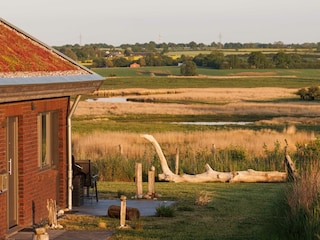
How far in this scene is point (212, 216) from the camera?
18.7 meters

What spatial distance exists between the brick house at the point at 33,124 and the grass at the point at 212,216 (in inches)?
43.7

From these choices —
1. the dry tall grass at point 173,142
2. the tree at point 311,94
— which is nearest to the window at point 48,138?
the dry tall grass at point 173,142

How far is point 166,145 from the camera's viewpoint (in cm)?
→ 3897

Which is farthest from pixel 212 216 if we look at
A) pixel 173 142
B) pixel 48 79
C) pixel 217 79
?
pixel 217 79

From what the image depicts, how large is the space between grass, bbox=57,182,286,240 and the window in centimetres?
145

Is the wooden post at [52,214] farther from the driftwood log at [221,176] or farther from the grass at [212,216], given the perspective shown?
the driftwood log at [221,176]

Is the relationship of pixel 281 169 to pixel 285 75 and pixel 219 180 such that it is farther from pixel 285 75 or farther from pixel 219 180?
pixel 285 75

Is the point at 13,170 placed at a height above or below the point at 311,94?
above

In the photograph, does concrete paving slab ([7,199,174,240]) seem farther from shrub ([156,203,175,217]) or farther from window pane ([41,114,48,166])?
window pane ([41,114,48,166])

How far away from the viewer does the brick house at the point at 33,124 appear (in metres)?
15.2

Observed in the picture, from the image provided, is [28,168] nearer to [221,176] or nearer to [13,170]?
[13,170]

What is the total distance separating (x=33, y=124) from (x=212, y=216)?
417cm

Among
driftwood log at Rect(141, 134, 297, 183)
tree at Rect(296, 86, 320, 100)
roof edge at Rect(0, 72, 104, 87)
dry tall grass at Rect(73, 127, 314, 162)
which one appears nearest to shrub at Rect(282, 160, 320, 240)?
roof edge at Rect(0, 72, 104, 87)

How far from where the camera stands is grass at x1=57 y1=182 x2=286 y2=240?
16.1 meters
